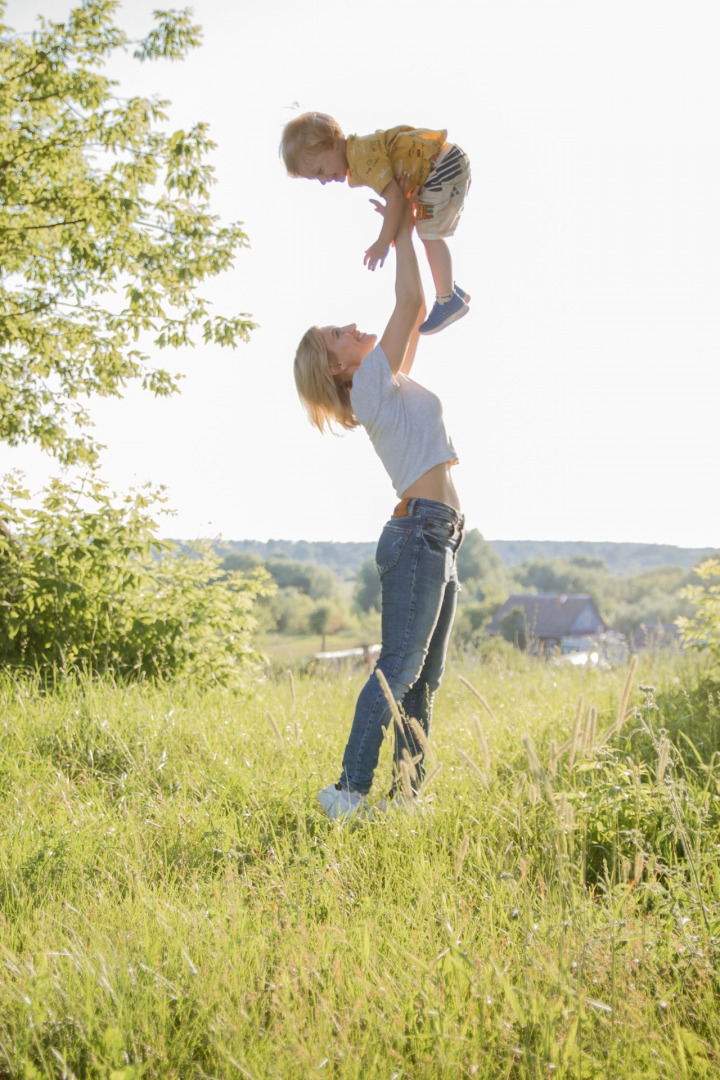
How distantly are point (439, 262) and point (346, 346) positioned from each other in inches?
24.4

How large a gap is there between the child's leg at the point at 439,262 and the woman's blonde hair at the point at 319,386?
583mm

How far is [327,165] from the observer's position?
11.8 ft

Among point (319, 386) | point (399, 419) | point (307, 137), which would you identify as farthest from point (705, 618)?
point (307, 137)

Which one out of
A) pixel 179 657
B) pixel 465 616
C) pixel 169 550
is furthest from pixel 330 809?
pixel 465 616

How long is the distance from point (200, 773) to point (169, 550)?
318cm

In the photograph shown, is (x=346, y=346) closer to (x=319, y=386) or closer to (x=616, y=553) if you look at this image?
(x=319, y=386)

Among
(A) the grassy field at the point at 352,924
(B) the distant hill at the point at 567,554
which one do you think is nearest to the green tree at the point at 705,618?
(A) the grassy field at the point at 352,924

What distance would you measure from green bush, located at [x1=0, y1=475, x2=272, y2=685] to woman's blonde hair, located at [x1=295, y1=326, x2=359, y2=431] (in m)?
3.07

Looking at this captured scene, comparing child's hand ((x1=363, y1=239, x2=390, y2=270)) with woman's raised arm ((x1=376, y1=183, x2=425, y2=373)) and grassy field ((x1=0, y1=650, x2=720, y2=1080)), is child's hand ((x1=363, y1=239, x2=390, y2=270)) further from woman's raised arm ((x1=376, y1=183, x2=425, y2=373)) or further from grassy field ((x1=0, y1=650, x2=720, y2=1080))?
grassy field ((x1=0, y1=650, x2=720, y2=1080))

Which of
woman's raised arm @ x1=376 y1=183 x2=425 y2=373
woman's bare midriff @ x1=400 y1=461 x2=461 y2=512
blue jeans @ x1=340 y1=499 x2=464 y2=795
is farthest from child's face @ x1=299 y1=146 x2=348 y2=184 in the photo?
blue jeans @ x1=340 y1=499 x2=464 y2=795

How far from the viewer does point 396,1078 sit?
5.15 ft

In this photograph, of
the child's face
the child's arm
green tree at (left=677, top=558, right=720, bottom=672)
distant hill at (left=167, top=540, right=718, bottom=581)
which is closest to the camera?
the child's arm

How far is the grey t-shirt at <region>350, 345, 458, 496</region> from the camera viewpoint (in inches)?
117

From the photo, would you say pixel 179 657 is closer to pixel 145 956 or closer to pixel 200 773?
pixel 200 773
